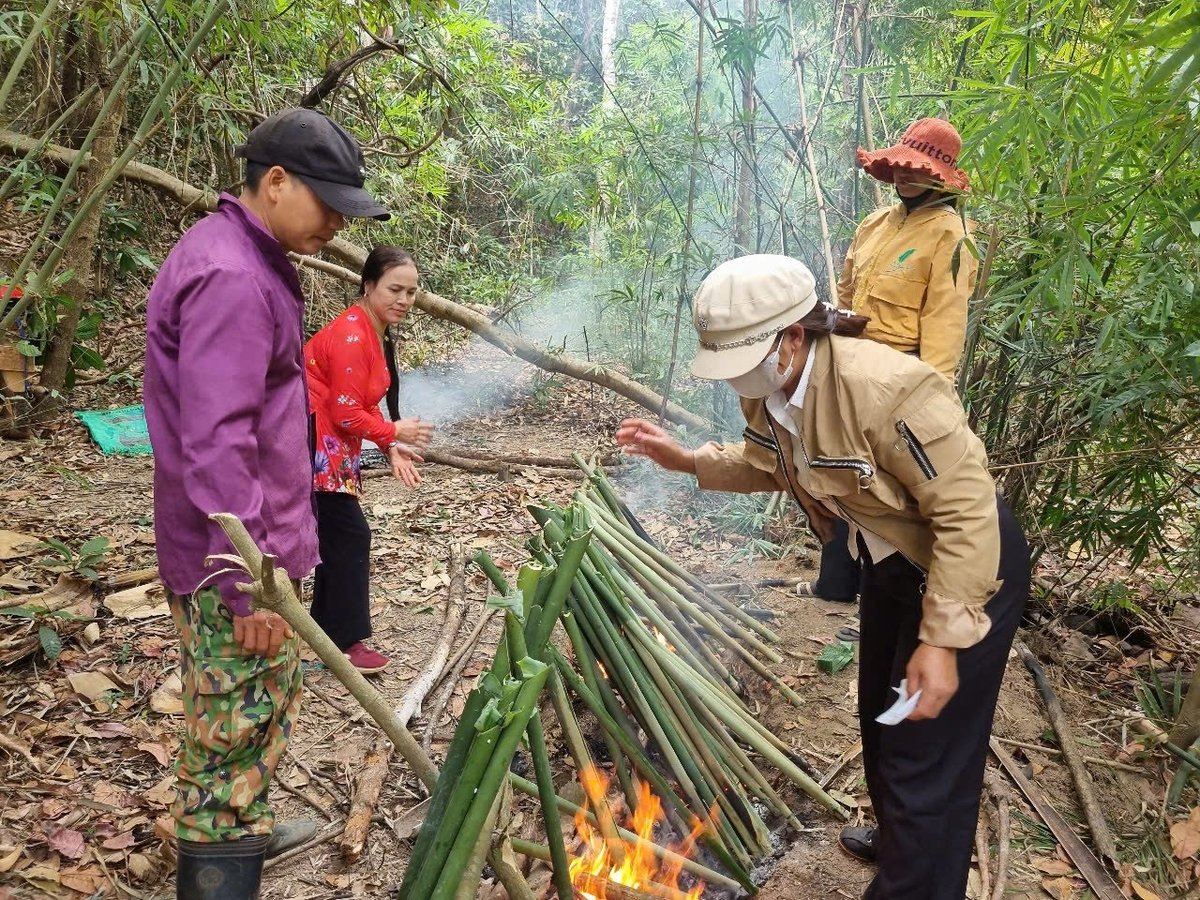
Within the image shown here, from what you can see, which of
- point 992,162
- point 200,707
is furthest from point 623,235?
point 200,707

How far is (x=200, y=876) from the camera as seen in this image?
1.96 m

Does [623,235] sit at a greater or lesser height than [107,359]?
greater

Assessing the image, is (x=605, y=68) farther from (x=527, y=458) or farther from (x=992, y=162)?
(x=992, y=162)

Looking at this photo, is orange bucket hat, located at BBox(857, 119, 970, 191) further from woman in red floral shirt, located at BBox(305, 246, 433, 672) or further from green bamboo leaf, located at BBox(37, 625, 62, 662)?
green bamboo leaf, located at BBox(37, 625, 62, 662)

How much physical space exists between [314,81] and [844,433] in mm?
6299

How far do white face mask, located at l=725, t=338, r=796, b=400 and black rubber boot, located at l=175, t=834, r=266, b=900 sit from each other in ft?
5.50

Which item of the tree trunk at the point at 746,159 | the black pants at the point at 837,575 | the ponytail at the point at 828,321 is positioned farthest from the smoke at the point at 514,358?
the ponytail at the point at 828,321

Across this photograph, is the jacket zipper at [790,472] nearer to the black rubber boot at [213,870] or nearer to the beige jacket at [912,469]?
the beige jacket at [912,469]

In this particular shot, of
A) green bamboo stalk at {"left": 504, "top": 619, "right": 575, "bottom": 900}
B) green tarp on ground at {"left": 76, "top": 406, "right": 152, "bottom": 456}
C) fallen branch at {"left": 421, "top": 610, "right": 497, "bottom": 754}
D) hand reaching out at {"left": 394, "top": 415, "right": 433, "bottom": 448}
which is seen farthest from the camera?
green tarp on ground at {"left": 76, "top": 406, "right": 152, "bottom": 456}

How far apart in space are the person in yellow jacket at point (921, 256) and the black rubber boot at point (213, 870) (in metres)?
2.18

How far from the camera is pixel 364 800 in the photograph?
2.63 metres

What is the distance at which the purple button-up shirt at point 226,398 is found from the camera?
1736mm

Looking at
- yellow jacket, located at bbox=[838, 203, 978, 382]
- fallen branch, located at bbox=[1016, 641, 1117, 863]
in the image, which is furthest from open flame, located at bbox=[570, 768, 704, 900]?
yellow jacket, located at bbox=[838, 203, 978, 382]

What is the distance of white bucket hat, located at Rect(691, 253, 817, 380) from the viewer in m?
1.79
